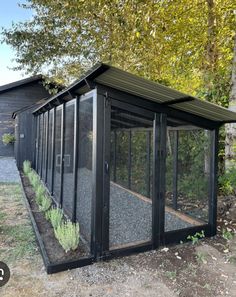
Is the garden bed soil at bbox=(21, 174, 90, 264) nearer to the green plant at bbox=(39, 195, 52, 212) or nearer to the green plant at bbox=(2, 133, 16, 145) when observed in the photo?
the green plant at bbox=(39, 195, 52, 212)

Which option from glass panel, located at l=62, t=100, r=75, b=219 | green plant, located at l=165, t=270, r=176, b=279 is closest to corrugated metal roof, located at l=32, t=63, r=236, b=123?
glass panel, located at l=62, t=100, r=75, b=219

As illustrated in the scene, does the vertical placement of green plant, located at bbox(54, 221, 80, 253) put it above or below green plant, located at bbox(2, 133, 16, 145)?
below

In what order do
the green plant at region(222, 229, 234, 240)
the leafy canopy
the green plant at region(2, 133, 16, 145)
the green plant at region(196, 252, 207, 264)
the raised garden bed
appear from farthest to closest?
the green plant at region(2, 133, 16, 145) < the leafy canopy < the green plant at region(222, 229, 234, 240) < the green plant at region(196, 252, 207, 264) < the raised garden bed

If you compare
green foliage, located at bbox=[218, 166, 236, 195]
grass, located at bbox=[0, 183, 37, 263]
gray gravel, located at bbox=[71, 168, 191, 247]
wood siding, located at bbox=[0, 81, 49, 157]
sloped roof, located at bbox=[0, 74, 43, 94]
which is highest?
sloped roof, located at bbox=[0, 74, 43, 94]

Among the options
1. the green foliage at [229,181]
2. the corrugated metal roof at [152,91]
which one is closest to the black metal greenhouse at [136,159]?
the corrugated metal roof at [152,91]

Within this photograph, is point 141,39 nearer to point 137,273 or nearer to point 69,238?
point 69,238

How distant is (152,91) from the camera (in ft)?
8.94

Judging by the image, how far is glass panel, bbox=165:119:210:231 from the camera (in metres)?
3.47

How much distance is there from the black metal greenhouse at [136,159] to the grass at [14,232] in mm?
605

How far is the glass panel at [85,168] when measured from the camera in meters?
2.87

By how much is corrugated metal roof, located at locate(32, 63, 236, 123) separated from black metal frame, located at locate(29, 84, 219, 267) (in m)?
0.07

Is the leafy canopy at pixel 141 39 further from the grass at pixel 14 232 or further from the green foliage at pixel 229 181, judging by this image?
the grass at pixel 14 232

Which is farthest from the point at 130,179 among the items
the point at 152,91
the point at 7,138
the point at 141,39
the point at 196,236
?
the point at 7,138

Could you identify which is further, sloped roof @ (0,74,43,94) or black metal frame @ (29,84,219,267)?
sloped roof @ (0,74,43,94)
